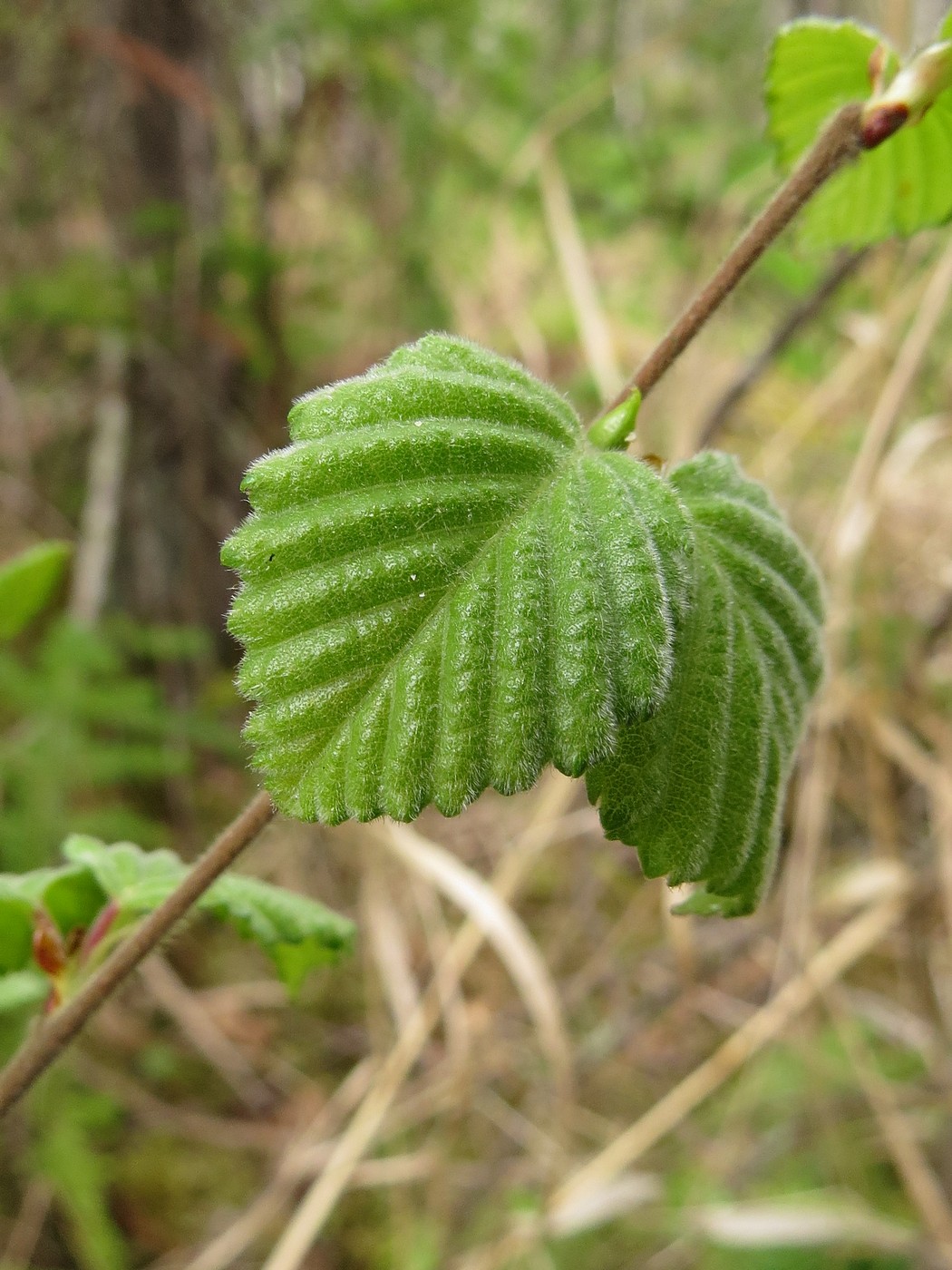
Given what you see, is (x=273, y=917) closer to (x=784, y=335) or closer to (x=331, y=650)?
(x=331, y=650)

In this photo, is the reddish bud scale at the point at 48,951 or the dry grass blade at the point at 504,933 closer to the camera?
the reddish bud scale at the point at 48,951

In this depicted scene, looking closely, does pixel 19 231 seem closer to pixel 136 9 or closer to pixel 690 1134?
pixel 136 9

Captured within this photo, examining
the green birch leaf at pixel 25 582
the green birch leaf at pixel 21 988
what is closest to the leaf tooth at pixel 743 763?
the green birch leaf at pixel 21 988

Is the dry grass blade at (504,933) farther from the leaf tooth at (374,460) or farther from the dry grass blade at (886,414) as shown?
the leaf tooth at (374,460)

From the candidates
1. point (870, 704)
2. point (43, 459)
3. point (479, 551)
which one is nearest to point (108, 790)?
point (43, 459)

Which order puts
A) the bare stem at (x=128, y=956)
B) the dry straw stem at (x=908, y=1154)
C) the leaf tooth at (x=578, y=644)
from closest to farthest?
the leaf tooth at (x=578, y=644), the bare stem at (x=128, y=956), the dry straw stem at (x=908, y=1154)

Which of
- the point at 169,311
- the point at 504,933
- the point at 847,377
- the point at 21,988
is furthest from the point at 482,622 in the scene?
the point at 169,311
